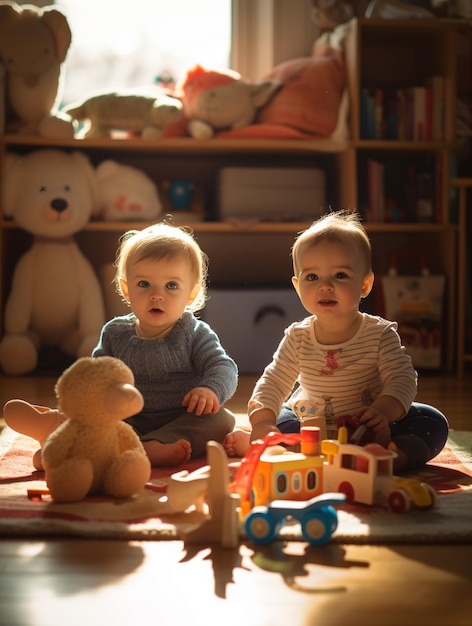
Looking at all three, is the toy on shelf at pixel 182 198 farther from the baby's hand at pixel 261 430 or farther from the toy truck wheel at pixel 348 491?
the toy truck wheel at pixel 348 491

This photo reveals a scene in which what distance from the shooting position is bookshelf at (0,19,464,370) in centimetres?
277

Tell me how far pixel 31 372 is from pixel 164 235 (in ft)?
3.91

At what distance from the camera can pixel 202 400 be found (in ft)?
4.88

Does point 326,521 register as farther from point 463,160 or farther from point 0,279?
point 463,160

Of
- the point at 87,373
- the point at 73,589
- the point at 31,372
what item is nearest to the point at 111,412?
the point at 87,373

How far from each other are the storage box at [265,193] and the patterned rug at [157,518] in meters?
1.58

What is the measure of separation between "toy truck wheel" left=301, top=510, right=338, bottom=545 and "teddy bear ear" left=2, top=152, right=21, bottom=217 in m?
1.95

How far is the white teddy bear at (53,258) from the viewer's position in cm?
270

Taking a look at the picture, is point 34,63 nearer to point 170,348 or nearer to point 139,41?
point 139,41

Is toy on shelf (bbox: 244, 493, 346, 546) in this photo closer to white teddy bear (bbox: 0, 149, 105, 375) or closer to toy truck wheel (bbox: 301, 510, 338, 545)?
toy truck wheel (bbox: 301, 510, 338, 545)

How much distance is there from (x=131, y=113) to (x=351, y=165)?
686 mm

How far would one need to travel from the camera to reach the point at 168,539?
1.07 m

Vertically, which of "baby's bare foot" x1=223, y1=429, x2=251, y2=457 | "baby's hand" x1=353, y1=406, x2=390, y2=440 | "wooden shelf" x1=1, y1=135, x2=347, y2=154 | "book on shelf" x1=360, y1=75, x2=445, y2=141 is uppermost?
"book on shelf" x1=360, y1=75, x2=445, y2=141

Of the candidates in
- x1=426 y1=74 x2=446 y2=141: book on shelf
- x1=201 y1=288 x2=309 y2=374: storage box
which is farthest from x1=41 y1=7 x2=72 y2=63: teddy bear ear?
x1=426 y1=74 x2=446 y2=141: book on shelf
